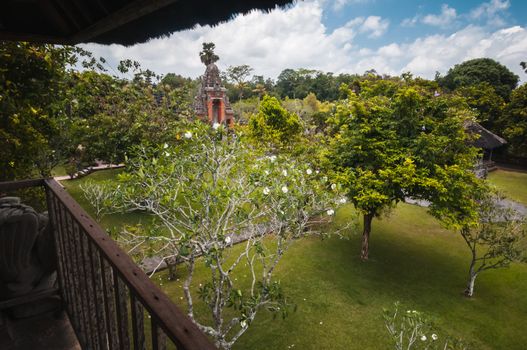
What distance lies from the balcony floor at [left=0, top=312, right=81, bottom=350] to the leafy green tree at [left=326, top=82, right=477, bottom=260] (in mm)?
6380

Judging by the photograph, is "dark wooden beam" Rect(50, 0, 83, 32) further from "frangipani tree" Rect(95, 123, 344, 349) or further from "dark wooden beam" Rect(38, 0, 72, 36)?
"frangipani tree" Rect(95, 123, 344, 349)

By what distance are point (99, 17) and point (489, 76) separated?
3419 cm

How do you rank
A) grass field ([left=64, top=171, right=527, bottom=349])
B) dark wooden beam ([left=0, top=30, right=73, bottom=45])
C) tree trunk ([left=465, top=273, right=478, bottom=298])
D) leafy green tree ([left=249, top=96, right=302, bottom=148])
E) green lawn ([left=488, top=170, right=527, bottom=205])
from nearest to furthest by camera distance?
dark wooden beam ([left=0, top=30, right=73, bottom=45]) < grass field ([left=64, top=171, right=527, bottom=349]) < tree trunk ([left=465, top=273, right=478, bottom=298]) < leafy green tree ([left=249, top=96, right=302, bottom=148]) < green lawn ([left=488, top=170, right=527, bottom=205])

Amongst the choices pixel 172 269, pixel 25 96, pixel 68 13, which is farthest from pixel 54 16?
pixel 172 269

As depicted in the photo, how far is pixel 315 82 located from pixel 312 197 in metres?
45.9

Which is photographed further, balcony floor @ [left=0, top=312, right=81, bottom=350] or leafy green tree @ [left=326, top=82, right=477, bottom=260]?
leafy green tree @ [left=326, top=82, right=477, bottom=260]

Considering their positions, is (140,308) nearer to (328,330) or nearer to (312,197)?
(312,197)

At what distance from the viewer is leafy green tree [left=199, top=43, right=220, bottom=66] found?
28.2 metres

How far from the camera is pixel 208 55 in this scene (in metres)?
28.5

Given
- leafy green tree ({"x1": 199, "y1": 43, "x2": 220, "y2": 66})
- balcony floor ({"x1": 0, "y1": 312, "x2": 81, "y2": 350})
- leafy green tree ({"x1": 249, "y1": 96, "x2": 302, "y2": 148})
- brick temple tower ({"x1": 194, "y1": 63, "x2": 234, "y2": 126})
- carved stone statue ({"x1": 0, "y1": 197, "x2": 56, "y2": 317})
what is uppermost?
leafy green tree ({"x1": 199, "y1": 43, "x2": 220, "y2": 66})

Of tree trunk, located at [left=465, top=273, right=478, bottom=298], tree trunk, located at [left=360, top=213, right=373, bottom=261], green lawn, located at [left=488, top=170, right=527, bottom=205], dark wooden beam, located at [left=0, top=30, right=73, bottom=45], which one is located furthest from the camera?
green lawn, located at [left=488, top=170, right=527, bottom=205]

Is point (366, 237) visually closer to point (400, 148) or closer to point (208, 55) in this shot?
point (400, 148)

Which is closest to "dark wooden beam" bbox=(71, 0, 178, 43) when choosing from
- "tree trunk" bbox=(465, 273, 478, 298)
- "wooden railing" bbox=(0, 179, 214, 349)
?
"wooden railing" bbox=(0, 179, 214, 349)

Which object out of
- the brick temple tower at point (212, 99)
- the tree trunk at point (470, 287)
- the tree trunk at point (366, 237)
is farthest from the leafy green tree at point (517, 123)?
the brick temple tower at point (212, 99)
